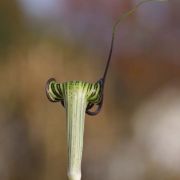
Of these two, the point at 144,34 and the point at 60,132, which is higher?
the point at 144,34

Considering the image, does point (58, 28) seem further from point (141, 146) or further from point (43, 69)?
point (141, 146)

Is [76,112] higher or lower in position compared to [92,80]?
lower

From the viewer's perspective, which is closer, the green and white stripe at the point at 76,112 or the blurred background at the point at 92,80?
the green and white stripe at the point at 76,112

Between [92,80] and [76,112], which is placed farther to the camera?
[92,80]

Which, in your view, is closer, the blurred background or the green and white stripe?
the green and white stripe

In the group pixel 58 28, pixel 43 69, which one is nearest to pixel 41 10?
pixel 58 28

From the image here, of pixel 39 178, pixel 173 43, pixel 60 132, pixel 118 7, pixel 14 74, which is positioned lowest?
pixel 39 178

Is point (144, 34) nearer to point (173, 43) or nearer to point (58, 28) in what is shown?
point (173, 43)

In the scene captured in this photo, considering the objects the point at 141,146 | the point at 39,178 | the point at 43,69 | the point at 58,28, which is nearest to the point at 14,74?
the point at 43,69
